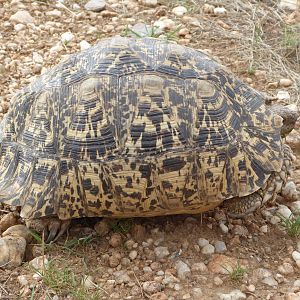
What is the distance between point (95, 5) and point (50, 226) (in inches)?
139

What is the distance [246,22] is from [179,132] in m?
3.29

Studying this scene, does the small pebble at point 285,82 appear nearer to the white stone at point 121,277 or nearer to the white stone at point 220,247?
the white stone at point 220,247

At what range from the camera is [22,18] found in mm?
6215

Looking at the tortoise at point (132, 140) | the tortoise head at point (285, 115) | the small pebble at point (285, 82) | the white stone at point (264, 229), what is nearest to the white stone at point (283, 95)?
the small pebble at point (285, 82)

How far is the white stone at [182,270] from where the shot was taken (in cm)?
342

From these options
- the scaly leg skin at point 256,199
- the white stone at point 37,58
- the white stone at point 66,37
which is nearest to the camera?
the scaly leg skin at point 256,199

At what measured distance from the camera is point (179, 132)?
3424 mm

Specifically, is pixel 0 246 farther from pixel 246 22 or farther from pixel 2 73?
pixel 246 22

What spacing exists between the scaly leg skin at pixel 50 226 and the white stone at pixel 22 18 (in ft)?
10.4

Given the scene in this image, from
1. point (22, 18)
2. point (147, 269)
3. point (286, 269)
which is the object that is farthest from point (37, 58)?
point (286, 269)

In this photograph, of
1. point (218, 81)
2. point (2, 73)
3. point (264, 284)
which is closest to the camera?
point (264, 284)

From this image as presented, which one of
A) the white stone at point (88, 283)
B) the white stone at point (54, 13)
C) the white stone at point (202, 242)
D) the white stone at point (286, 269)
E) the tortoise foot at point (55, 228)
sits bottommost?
the white stone at point (54, 13)

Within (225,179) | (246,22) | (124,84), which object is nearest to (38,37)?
(246,22)

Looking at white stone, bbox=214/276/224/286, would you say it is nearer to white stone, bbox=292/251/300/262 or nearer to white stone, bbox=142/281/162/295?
white stone, bbox=142/281/162/295
